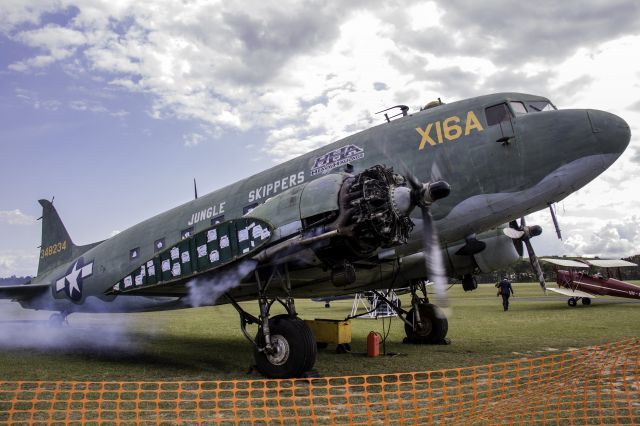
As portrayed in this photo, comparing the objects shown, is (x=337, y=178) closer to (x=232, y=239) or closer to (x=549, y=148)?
(x=232, y=239)

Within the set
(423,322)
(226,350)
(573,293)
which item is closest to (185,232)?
(226,350)

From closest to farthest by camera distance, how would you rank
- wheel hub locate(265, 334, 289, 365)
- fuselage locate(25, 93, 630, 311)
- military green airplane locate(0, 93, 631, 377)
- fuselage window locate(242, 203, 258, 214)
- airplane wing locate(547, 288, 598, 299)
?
military green airplane locate(0, 93, 631, 377) < fuselage locate(25, 93, 630, 311) < wheel hub locate(265, 334, 289, 365) < fuselage window locate(242, 203, 258, 214) < airplane wing locate(547, 288, 598, 299)

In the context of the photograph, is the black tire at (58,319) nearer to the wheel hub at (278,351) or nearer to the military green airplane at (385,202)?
the military green airplane at (385,202)

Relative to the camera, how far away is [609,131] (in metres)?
9.27

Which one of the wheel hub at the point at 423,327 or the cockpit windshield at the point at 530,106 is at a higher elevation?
the cockpit windshield at the point at 530,106

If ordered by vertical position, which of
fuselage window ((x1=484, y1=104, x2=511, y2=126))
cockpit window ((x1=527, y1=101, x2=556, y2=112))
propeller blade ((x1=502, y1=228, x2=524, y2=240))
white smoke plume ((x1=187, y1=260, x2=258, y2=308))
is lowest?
white smoke plume ((x1=187, y1=260, x2=258, y2=308))

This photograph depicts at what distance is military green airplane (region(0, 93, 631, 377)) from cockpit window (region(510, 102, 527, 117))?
0.10ft

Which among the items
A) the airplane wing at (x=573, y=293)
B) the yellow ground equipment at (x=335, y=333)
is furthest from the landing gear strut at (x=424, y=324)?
the airplane wing at (x=573, y=293)

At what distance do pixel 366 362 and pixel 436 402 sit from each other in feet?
15.1

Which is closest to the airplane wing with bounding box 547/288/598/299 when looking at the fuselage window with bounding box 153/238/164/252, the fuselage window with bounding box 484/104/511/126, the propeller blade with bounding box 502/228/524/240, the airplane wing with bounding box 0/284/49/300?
the propeller blade with bounding box 502/228/524/240

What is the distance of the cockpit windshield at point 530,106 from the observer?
1021 centimetres

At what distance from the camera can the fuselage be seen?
934 cm

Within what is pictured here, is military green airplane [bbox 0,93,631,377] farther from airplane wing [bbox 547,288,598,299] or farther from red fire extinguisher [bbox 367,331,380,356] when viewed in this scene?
airplane wing [bbox 547,288,598,299]

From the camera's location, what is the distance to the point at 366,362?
464 inches
